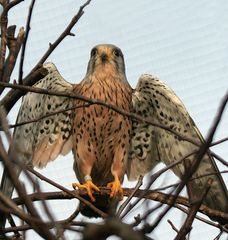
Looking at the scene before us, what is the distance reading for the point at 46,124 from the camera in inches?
211

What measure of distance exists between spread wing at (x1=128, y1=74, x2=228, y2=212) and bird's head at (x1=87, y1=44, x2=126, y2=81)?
11.3 inches

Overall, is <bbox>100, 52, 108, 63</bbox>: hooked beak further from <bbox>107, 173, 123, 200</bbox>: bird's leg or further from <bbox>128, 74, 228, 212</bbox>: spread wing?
<bbox>107, 173, 123, 200</bbox>: bird's leg

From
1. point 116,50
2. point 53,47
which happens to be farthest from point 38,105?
point 53,47

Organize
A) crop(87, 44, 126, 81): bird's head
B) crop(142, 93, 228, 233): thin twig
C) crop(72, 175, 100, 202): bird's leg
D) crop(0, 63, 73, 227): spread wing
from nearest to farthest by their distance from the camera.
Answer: crop(142, 93, 228, 233): thin twig < crop(72, 175, 100, 202): bird's leg < crop(0, 63, 73, 227): spread wing < crop(87, 44, 126, 81): bird's head

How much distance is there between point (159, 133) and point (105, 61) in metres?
0.84

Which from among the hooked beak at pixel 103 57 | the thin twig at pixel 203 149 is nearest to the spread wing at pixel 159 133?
the hooked beak at pixel 103 57

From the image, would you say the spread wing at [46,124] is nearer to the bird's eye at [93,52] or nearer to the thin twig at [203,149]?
the bird's eye at [93,52]

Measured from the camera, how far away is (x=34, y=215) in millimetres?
1455

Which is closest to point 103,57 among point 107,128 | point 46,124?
point 107,128

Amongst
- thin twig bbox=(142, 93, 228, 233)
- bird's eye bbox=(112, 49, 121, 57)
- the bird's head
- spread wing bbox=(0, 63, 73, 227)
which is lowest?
thin twig bbox=(142, 93, 228, 233)

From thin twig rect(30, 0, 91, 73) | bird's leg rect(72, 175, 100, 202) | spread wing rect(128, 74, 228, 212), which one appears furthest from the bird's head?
thin twig rect(30, 0, 91, 73)

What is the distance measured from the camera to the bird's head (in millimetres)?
5508

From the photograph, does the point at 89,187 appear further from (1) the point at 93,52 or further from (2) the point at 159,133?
(1) the point at 93,52

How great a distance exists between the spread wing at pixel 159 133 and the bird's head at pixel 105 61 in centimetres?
29
